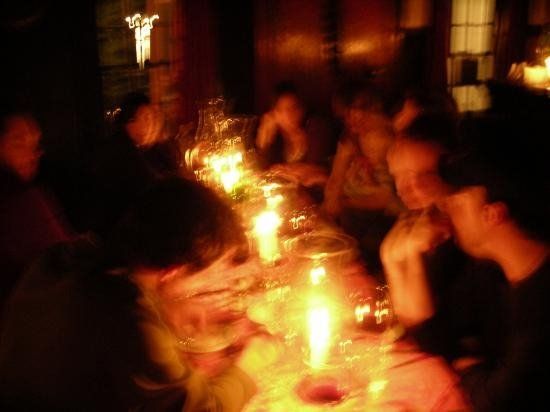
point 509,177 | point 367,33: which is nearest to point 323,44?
point 367,33

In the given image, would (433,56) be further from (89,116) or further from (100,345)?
(100,345)

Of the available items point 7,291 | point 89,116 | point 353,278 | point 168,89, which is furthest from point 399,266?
point 168,89

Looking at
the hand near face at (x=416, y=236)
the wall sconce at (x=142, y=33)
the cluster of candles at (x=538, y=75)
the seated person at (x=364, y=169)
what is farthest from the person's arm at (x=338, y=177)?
the cluster of candles at (x=538, y=75)

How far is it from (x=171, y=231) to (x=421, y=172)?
127cm

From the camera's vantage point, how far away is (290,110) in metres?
4.48

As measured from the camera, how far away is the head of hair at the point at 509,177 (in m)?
1.56

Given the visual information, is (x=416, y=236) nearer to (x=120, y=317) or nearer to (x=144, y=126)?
(x=120, y=317)

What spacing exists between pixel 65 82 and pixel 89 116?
0.29 m

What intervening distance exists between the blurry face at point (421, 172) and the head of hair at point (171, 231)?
1.13 meters

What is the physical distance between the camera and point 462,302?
2.14 meters

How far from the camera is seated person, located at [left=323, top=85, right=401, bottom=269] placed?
332 cm

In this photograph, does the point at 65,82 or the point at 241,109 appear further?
the point at 241,109

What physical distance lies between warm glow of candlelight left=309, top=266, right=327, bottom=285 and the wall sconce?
3471 mm

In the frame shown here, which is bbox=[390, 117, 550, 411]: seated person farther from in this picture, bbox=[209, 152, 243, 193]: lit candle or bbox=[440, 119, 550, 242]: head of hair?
bbox=[209, 152, 243, 193]: lit candle
